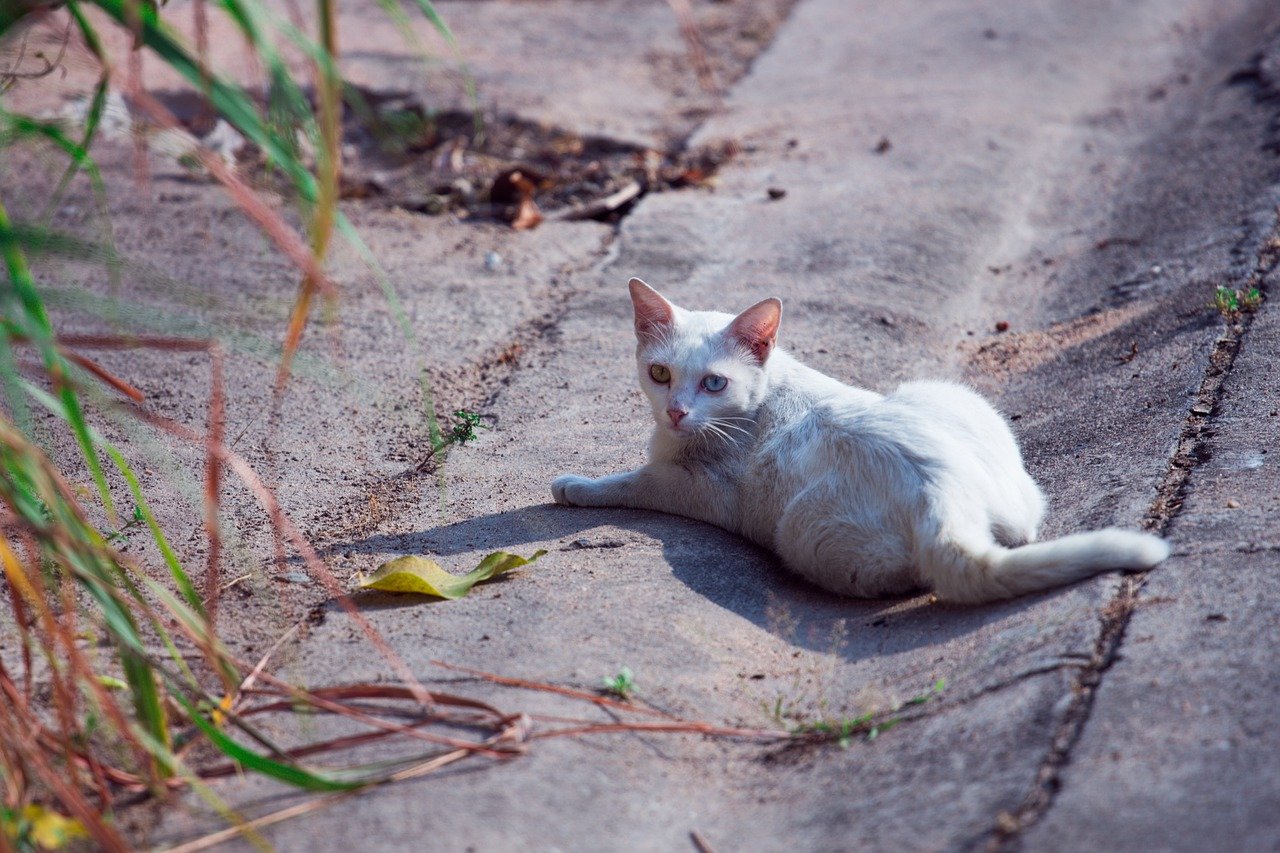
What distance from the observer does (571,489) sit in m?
3.59

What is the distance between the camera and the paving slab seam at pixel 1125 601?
1994 mm

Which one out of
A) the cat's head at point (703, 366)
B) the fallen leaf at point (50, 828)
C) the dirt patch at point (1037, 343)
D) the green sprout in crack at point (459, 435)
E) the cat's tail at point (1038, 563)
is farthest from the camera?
the dirt patch at point (1037, 343)

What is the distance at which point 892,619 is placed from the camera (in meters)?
2.99

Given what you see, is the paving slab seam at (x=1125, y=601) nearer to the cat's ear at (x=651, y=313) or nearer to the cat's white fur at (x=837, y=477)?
the cat's white fur at (x=837, y=477)

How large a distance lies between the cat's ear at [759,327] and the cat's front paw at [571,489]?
0.63 metres

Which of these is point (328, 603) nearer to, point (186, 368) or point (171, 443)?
point (171, 443)

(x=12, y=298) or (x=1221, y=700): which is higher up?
(x=12, y=298)

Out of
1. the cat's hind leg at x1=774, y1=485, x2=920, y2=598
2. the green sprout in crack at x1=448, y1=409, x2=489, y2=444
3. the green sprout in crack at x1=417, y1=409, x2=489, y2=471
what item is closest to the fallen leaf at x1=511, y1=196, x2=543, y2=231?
the green sprout in crack at x1=417, y1=409, x2=489, y2=471

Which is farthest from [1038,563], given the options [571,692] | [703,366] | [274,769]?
[274,769]

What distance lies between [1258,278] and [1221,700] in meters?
2.82

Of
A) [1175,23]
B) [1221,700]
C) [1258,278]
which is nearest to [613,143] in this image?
[1258,278]

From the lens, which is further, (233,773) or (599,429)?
(599,429)

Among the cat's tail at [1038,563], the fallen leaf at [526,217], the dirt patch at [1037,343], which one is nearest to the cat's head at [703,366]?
the cat's tail at [1038,563]

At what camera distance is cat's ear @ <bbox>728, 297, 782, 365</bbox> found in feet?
11.8
